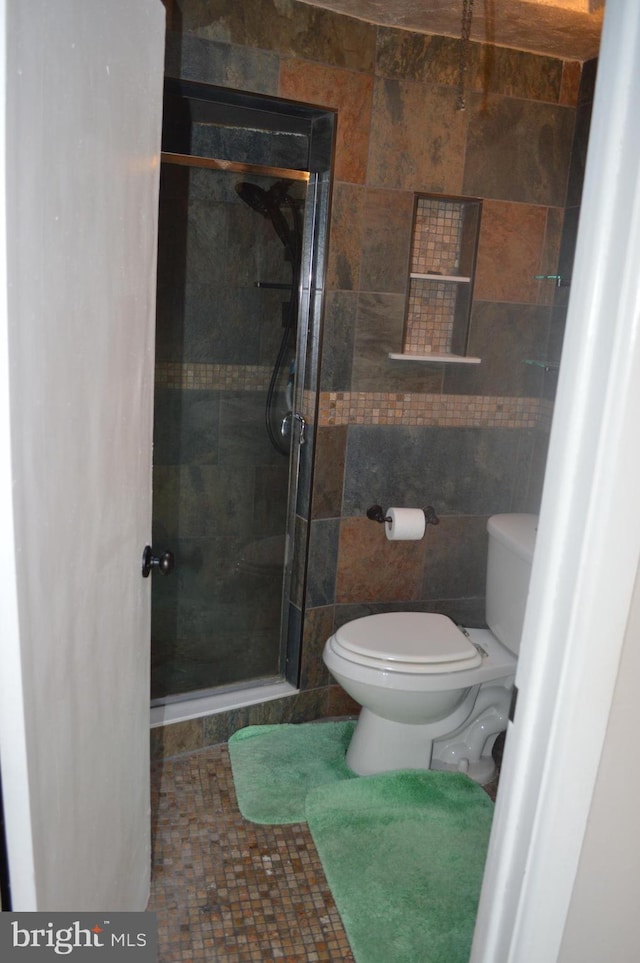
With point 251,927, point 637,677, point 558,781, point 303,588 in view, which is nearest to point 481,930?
point 558,781

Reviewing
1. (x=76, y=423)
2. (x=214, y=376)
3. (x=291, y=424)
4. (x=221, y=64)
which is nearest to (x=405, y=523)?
(x=291, y=424)

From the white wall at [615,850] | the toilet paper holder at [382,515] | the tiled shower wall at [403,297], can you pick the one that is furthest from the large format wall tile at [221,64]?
the white wall at [615,850]

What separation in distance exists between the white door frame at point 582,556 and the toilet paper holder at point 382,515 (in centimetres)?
159

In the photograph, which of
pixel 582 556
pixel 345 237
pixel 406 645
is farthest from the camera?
pixel 345 237

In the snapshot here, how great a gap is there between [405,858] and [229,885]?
0.47 metres

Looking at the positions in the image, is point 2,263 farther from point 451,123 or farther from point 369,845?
point 451,123

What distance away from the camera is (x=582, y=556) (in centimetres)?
98

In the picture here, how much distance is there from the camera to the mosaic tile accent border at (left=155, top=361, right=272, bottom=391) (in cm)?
254

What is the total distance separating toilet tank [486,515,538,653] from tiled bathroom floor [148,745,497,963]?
2.82 feet

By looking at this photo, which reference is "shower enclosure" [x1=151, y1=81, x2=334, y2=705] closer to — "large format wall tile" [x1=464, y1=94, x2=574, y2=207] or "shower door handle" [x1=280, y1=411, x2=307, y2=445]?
"shower door handle" [x1=280, y1=411, x2=307, y2=445]

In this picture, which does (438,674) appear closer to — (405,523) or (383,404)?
(405,523)

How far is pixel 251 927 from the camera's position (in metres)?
1.89

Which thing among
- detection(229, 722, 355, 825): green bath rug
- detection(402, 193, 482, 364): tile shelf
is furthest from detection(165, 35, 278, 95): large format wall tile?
detection(229, 722, 355, 825): green bath rug

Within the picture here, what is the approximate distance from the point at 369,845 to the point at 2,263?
1868 millimetres
